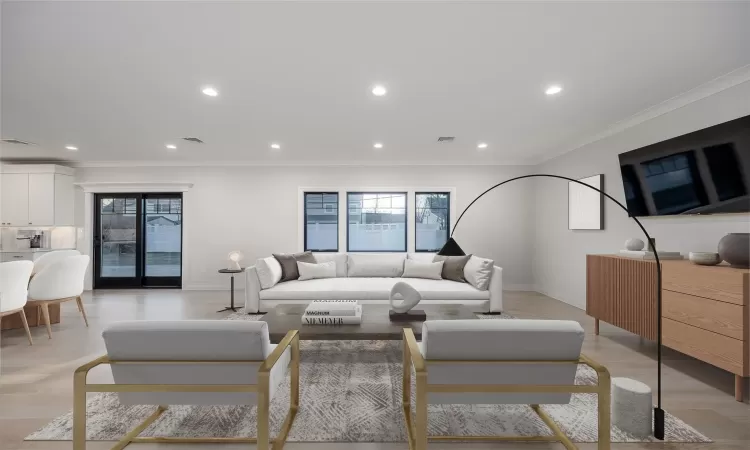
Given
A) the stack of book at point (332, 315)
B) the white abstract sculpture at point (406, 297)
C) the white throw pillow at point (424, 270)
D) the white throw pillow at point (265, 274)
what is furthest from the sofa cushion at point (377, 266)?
the stack of book at point (332, 315)

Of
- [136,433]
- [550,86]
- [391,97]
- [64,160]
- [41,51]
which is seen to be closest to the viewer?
[136,433]

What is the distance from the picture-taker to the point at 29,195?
582 cm

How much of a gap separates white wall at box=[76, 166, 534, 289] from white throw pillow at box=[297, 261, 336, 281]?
4.94 ft

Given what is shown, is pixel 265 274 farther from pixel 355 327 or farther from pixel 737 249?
pixel 737 249

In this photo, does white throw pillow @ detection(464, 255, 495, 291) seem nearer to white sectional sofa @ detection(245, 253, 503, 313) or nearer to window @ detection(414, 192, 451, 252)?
white sectional sofa @ detection(245, 253, 503, 313)

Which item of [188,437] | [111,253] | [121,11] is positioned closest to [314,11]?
[121,11]

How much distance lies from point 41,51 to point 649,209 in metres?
5.35

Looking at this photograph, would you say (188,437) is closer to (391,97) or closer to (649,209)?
(391,97)

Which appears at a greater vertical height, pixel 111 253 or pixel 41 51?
pixel 41 51

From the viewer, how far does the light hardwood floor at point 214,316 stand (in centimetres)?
182

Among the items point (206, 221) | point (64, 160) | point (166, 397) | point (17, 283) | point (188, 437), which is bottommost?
point (188, 437)

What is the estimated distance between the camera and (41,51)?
2.34 m

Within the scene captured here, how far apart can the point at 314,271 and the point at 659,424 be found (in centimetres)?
381

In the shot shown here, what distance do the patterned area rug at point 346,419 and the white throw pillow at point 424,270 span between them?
235 centimetres
